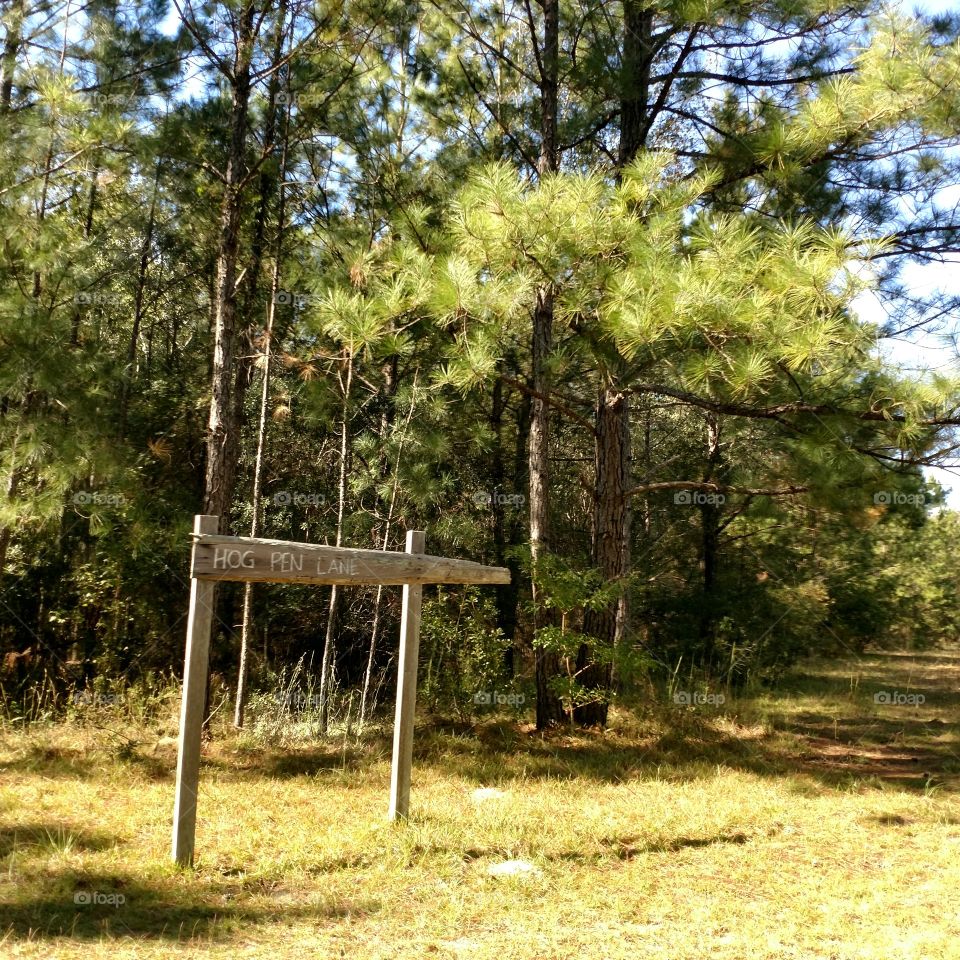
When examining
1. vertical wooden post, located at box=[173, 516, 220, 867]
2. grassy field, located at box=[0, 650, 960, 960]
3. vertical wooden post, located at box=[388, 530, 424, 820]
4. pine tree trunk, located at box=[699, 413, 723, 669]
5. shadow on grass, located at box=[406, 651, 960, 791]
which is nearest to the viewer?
grassy field, located at box=[0, 650, 960, 960]

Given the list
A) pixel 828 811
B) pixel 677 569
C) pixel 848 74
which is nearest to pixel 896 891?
pixel 828 811

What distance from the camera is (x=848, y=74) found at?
6.81 metres

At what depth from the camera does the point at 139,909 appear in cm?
368

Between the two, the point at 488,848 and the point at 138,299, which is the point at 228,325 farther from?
the point at 488,848

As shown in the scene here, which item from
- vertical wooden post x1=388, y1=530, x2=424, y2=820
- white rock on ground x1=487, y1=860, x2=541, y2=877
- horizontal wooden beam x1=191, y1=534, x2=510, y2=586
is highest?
horizontal wooden beam x1=191, y1=534, x2=510, y2=586

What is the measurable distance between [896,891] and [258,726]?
461 cm

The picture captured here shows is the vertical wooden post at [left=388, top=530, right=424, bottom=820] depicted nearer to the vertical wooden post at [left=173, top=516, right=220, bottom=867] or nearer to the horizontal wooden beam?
the horizontal wooden beam

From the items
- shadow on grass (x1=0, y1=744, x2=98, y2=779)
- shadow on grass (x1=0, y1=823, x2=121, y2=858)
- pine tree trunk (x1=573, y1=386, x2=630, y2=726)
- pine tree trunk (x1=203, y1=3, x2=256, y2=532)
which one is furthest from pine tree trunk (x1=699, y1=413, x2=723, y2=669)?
shadow on grass (x1=0, y1=823, x2=121, y2=858)

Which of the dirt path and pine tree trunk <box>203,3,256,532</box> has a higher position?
pine tree trunk <box>203,3,256,532</box>

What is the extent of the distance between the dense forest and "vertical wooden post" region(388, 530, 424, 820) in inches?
53.5

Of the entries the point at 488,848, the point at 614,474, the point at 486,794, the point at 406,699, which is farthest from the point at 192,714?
the point at 614,474

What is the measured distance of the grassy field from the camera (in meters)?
3.55

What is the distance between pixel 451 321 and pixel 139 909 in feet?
11.8

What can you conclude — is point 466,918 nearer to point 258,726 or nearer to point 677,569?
point 258,726
